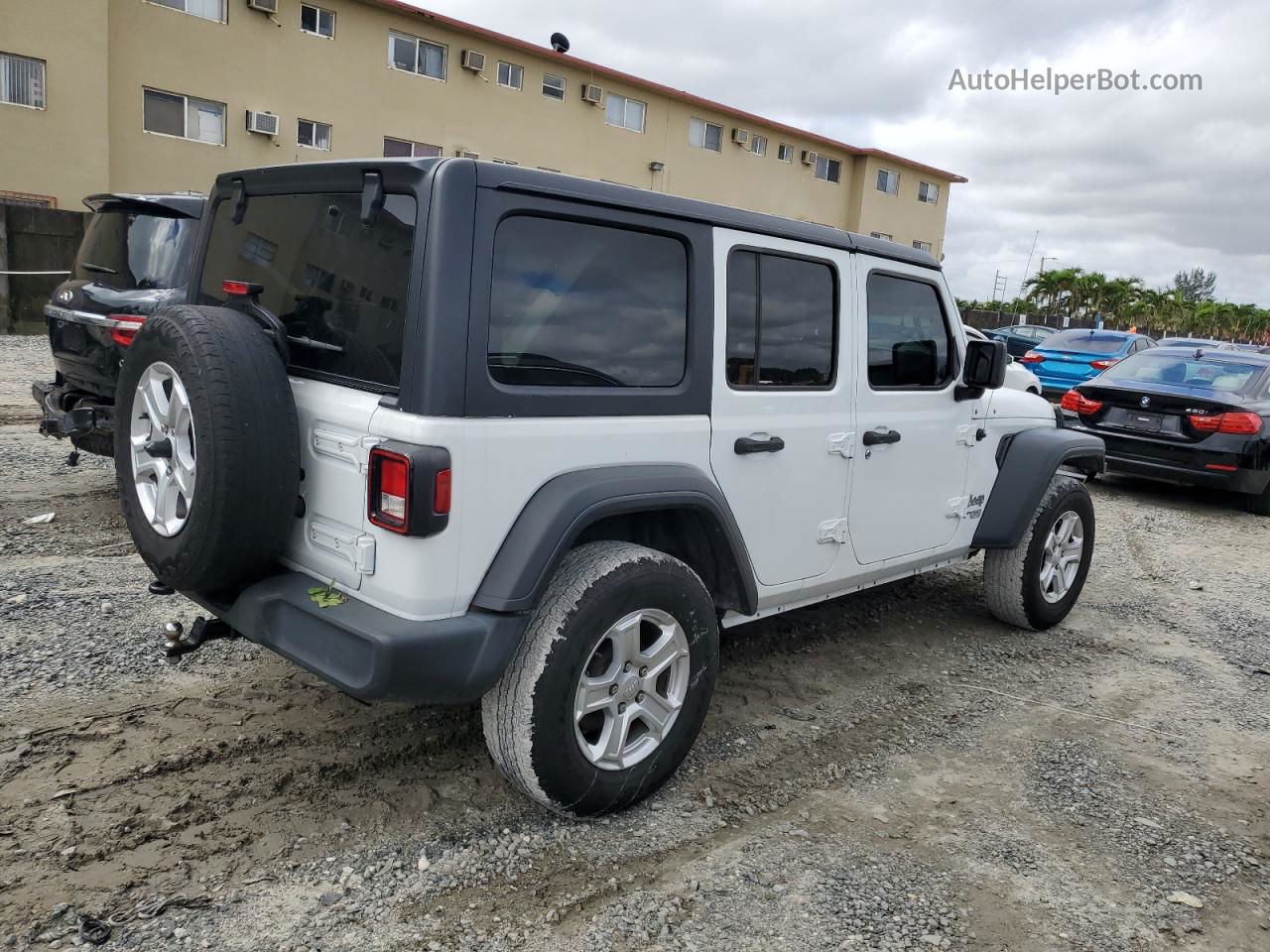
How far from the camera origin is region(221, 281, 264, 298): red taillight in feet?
10.2

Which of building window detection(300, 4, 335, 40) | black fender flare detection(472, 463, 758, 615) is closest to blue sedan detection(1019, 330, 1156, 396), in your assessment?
black fender flare detection(472, 463, 758, 615)

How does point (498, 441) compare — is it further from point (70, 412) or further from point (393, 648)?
point (70, 412)

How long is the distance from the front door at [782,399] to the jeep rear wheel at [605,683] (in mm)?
511

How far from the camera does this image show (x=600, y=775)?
2.99 metres

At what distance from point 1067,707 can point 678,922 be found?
8.39 ft

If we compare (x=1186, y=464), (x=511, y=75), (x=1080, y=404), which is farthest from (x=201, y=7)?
(x=1186, y=464)

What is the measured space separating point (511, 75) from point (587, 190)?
25255 mm

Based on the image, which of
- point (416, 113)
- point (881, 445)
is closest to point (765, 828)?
point (881, 445)

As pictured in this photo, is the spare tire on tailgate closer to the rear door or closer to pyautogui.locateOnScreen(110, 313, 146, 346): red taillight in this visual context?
the rear door

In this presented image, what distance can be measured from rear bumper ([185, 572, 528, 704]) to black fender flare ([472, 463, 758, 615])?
3.6 inches

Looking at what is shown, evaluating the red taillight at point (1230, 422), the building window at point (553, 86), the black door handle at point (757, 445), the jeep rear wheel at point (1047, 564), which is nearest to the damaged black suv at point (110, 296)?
the black door handle at point (757, 445)

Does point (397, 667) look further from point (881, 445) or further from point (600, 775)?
point (881, 445)

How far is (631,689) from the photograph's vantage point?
3.06 m

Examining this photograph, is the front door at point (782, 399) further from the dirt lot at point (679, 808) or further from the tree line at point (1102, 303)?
the tree line at point (1102, 303)
